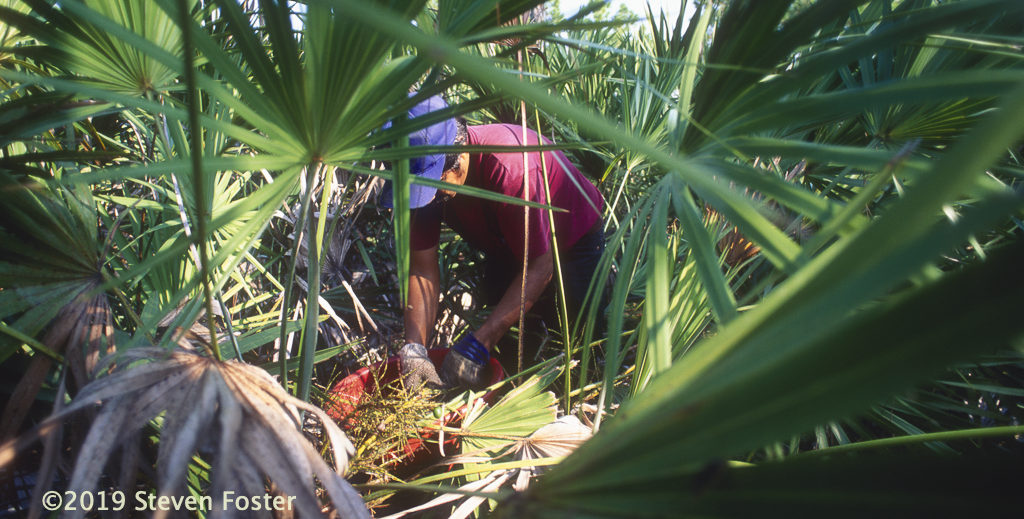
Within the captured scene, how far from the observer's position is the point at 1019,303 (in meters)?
0.20

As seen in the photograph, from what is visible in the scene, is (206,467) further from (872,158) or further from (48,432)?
(872,158)

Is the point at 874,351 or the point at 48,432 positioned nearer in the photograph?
the point at 874,351

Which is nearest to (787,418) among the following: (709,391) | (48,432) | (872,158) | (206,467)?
(709,391)

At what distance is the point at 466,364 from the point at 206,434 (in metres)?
1.02

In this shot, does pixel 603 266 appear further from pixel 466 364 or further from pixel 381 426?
pixel 466 364

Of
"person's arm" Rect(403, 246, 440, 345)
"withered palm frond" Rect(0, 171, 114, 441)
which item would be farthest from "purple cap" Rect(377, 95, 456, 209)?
"withered palm frond" Rect(0, 171, 114, 441)

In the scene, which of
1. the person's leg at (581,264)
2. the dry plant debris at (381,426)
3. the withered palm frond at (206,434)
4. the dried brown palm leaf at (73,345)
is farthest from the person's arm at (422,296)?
the withered palm frond at (206,434)

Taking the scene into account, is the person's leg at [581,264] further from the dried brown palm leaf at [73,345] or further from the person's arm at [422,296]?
the dried brown palm leaf at [73,345]

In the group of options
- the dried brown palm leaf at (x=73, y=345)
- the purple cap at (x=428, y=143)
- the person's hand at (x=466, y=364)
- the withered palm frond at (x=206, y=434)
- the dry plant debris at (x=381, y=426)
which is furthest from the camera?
the person's hand at (x=466, y=364)

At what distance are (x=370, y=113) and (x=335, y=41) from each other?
3.9 inches

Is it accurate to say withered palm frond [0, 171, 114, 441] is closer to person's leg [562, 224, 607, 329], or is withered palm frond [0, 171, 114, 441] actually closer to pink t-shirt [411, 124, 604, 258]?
pink t-shirt [411, 124, 604, 258]

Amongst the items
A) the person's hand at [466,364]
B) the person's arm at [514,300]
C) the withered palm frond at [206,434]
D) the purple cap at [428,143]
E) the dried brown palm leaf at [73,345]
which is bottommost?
the person's hand at [466,364]

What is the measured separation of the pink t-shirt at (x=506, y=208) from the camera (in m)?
1.52

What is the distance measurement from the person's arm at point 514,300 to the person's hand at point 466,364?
55mm
